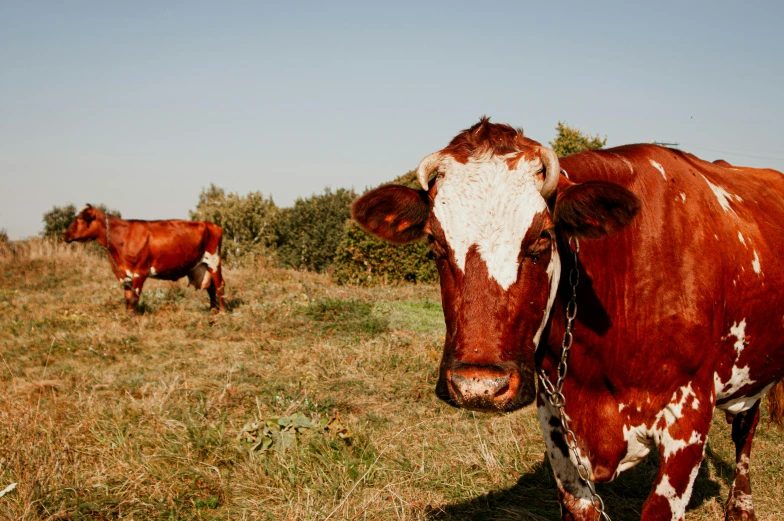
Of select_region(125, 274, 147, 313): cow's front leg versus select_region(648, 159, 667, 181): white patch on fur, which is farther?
select_region(125, 274, 147, 313): cow's front leg

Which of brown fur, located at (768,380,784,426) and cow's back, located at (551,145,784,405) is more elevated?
cow's back, located at (551,145,784,405)

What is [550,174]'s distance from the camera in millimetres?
2561

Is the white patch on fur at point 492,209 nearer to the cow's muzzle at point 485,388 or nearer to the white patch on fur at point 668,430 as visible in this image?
the cow's muzzle at point 485,388

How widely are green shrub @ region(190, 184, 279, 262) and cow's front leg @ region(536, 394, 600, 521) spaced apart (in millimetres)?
18722

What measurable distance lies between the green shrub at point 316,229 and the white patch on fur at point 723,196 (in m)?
16.2

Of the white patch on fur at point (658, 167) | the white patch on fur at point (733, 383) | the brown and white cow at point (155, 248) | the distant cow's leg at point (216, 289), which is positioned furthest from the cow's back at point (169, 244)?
the white patch on fur at point (733, 383)

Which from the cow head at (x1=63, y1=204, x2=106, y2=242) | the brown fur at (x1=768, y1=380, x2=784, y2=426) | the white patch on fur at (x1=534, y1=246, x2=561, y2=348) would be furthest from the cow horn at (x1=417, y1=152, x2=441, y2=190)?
the cow head at (x1=63, y1=204, x2=106, y2=242)

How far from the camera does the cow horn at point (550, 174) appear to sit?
255 cm

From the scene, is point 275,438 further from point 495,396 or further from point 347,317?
point 347,317

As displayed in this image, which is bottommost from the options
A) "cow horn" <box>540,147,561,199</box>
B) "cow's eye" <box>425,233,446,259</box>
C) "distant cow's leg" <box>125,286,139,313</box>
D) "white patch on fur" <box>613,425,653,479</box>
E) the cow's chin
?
"distant cow's leg" <box>125,286,139,313</box>

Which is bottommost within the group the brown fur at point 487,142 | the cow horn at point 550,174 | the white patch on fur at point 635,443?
the white patch on fur at point 635,443

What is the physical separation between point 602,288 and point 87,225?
13029 millimetres

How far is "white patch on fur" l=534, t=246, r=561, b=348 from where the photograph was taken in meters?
2.66

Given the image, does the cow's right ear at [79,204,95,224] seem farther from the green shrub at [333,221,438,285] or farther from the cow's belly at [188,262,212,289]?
the green shrub at [333,221,438,285]
